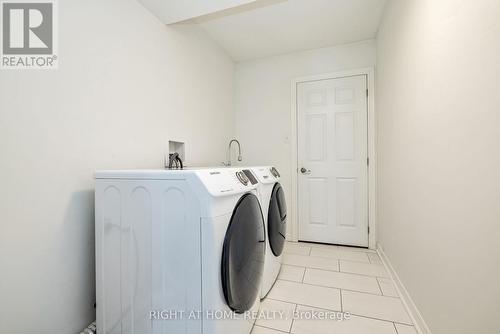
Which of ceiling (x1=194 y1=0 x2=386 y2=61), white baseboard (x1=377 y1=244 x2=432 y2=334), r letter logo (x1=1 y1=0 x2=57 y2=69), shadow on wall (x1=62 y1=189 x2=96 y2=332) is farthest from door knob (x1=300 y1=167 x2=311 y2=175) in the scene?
r letter logo (x1=1 y1=0 x2=57 y2=69)

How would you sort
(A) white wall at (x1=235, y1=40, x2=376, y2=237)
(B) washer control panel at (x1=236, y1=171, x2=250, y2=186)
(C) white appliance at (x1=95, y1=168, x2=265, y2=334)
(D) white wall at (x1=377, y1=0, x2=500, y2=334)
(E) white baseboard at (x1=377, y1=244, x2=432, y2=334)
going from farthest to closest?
(A) white wall at (x1=235, y1=40, x2=376, y2=237)
(E) white baseboard at (x1=377, y1=244, x2=432, y2=334)
(B) washer control panel at (x1=236, y1=171, x2=250, y2=186)
(C) white appliance at (x1=95, y1=168, x2=265, y2=334)
(D) white wall at (x1=377, y1=0, x2=500, y2=334)

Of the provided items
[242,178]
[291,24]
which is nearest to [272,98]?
[291,24]

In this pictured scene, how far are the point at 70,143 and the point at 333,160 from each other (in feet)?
8.12

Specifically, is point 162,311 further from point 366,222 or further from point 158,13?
point 366,222

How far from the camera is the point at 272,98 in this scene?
2928 mm

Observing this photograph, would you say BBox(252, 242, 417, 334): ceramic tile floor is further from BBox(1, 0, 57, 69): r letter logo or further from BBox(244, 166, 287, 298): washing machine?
BBox(1, 0, 57, 69): r letter logo

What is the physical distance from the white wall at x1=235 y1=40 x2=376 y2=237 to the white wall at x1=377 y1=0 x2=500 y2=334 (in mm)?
998

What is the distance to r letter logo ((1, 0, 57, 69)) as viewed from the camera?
962mm

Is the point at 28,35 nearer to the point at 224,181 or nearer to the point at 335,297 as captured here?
the point at 224,181

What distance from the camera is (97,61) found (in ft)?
4.18

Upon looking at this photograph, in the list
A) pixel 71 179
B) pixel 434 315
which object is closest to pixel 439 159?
pixel 434 315

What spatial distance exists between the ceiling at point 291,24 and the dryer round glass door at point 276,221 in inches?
60.1

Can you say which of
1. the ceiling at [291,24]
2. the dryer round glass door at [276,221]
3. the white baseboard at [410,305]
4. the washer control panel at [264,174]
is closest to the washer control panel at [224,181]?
the washer control panel at [264,174]

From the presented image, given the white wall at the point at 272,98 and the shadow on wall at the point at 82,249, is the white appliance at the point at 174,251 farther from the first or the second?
the white wall at the point at 272,98
